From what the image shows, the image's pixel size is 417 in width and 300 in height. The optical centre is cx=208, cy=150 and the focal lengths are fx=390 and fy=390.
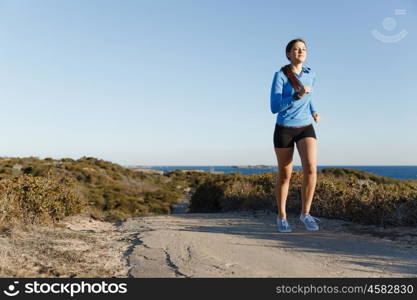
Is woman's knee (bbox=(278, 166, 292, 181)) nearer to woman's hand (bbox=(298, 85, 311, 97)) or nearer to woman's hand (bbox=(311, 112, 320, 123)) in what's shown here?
woman's hand (bbox=(311, 112, 320, 123))

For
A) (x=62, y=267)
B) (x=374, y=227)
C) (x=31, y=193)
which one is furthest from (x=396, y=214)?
(x=31, y=193)

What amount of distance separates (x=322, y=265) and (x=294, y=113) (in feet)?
6.63

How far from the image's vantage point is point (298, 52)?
4.94 meters

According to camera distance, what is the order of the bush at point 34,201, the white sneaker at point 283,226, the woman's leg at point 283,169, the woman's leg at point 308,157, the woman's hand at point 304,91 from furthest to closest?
1. the bush at point 34,201
2. the white sneaker at point 283,226
3. the woman's leg at point 283,169
4. the woman's leg at point 308,157
5. the woman's hand at point 304,91

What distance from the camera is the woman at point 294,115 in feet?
15.9

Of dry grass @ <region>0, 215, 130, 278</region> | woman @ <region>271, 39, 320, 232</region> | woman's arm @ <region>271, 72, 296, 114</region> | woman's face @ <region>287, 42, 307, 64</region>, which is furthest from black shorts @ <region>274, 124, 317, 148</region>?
dry grass @ <region>0, 215, 130, 278</region>

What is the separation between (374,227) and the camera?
19.1 ft

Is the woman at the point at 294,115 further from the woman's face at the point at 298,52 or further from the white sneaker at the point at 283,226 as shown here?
the white sneaker at the point at 283,226

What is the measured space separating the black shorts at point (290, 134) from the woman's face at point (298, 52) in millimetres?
853

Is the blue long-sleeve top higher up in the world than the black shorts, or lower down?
higher up

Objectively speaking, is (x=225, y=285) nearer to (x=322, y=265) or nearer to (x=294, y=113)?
(x=322, y=265)

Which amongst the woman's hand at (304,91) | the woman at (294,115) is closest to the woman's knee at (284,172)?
the woman at (294,115)

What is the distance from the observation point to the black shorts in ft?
16.2

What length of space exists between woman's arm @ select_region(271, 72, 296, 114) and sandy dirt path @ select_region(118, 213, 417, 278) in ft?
5.33
